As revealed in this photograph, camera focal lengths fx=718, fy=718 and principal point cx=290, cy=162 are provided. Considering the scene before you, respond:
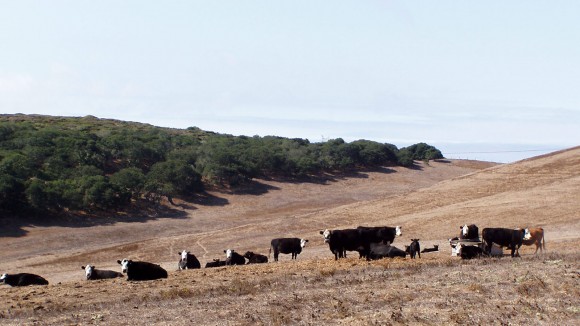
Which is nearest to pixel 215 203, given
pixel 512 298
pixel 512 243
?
pixel 512 243

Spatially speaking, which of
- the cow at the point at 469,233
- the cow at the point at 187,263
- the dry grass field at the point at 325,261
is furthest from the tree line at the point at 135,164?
the cow at the point at 469,233

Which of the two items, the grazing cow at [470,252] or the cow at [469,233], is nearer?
the grazing cow at [470,252]

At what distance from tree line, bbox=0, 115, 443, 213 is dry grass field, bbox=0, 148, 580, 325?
2088 millimetres

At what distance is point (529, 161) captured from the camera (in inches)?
2549

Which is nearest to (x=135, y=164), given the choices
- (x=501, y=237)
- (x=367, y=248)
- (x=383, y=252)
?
(x=367, y=248)

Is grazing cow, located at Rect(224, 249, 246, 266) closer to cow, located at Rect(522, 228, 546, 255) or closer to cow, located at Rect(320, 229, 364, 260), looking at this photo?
cow, located at Rect(320, 229, 364, 260)

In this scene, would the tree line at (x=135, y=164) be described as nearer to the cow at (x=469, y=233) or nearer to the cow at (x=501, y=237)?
the cow at (x=469, y=233)

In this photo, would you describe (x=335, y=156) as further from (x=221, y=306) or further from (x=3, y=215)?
(x=221, y=306)

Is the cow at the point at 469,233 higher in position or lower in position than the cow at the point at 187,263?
higher

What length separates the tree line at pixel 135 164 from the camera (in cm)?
4750

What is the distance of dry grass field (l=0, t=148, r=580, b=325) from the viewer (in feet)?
47.1

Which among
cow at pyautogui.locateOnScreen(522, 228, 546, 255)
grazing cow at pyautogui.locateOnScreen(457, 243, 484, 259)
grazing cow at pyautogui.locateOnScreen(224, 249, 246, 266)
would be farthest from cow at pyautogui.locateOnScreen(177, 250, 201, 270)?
cow at pyautogui.locateOnScreen(522, 228, 546, 255)

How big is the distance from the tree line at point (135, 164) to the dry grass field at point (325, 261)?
6.85 feet

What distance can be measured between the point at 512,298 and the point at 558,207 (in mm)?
30831
